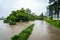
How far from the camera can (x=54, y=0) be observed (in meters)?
40.7

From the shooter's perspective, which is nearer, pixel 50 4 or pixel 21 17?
pixel 50 4

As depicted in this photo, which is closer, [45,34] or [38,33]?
[45,34]

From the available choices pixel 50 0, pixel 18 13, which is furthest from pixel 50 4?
pixel 18 13

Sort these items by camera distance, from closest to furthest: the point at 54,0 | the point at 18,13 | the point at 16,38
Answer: the point at 16,38, the point at 54,0, the point at 18,13

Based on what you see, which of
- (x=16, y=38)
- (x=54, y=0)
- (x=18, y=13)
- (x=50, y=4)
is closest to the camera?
(x=16, y=38)

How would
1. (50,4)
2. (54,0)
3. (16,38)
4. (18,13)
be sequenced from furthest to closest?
(18,13)
(50,4)
(54,0)
(16,38)

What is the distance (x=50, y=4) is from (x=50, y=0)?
1493mm

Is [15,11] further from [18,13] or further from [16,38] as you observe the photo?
[16,38]

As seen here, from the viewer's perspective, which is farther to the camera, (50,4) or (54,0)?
(50,4)

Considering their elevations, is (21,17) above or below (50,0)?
below

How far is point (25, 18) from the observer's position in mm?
65625

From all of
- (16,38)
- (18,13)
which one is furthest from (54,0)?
(16,38)

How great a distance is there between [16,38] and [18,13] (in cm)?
5319

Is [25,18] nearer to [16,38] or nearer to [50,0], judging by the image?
[50,0]
